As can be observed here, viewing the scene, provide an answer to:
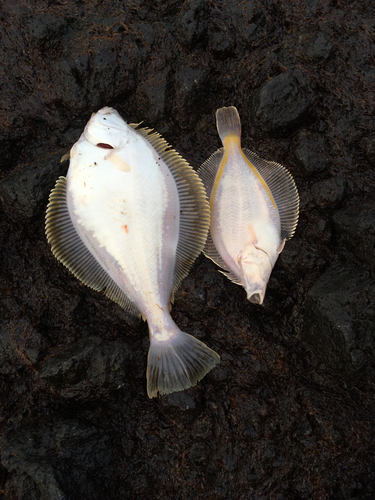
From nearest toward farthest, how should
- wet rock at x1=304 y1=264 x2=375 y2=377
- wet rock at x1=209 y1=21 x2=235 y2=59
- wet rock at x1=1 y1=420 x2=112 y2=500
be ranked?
wet rock at x1=1 y1=420 x2=112 y2=500 → wet rock at x1=304 y1=264 x2=375 y2=377 → wet rock at x1=209 y1=21 x2=235 y2=59

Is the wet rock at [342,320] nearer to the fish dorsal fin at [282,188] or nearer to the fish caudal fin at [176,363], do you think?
the fish dorsal fin at [282,188]

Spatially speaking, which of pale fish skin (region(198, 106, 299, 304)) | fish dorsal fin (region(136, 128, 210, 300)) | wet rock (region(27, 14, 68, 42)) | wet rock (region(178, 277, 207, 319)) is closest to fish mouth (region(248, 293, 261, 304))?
pale fish skin (region(198, 106, 299, 304))

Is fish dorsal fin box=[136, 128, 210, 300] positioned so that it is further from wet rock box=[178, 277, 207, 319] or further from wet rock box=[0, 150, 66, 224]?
wet rock box=[0, 150, 66, 224]

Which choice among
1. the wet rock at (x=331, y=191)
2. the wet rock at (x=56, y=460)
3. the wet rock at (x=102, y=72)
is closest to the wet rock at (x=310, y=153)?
the wet rock at (x=331, y=191)

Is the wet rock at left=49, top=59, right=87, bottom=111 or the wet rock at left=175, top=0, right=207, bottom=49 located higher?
the wet rock at left=175, top=0, right=207, bottom=49

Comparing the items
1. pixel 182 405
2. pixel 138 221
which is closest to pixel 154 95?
pixel 138 221

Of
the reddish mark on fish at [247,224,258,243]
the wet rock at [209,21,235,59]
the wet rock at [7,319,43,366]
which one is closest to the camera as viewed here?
the reddish mark on fish at [247,224,258,243]

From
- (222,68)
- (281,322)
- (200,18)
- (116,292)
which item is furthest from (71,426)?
(200,18)
